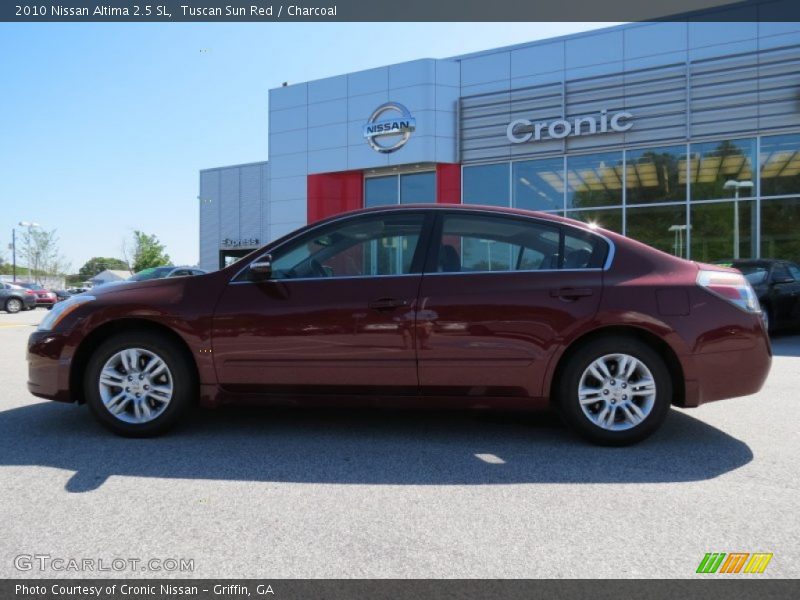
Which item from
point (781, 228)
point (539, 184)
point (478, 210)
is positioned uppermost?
point (539, 184)

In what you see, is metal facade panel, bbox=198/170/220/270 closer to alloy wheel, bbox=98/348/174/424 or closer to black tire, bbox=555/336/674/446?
alloy wheel, bbox=98/348/174/424

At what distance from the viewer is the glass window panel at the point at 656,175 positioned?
50.1ft

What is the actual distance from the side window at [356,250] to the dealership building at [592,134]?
41.4ft

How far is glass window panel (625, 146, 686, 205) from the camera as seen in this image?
602 inches

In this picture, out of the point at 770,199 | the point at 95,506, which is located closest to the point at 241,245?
the point at 770,199

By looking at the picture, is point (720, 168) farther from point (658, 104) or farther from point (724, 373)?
point (724, 373)

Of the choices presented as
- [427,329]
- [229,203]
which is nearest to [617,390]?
[427,329]

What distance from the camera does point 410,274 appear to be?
4.03 meters

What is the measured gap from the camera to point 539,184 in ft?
54.8

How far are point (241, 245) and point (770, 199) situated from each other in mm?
27948

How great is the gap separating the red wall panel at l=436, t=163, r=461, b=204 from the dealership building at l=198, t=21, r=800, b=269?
1.3 inches

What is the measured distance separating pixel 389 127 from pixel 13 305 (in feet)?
58.1

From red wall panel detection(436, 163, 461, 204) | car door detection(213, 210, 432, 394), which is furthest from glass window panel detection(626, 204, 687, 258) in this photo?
car door detection(213, 210, 432, 394)
